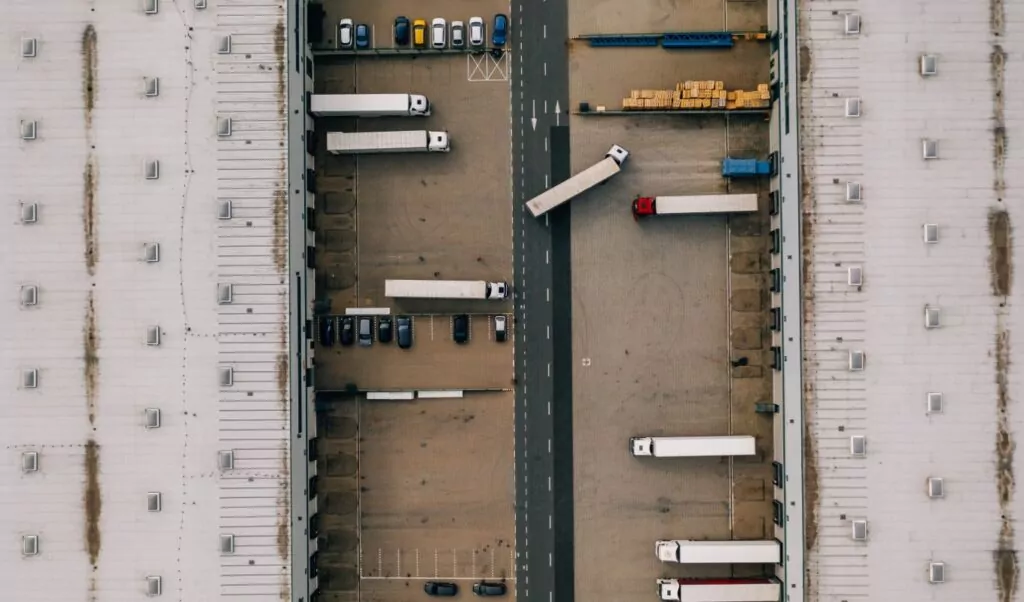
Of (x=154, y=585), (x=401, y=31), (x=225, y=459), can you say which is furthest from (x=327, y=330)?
(x=401, y=31)

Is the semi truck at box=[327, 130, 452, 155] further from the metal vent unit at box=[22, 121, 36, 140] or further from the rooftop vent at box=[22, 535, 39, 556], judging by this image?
the rooftop vent at box=[22, 535, 39, 556]

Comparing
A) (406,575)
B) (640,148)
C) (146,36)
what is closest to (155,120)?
(146,36)

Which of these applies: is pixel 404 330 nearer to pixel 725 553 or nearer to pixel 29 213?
pixel 29 213

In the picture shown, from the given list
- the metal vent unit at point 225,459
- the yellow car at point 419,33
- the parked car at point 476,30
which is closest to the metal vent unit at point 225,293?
the metal vent unit at point 225,459

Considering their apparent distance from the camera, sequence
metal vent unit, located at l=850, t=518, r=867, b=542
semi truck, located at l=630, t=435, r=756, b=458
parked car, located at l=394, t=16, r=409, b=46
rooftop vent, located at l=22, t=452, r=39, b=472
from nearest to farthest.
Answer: metal vent unit, located at l=850, t=518, r=867, b=542, rooftop vent, located at l=22, t=452, r=39, b=472, semi truck, located at l=630, t=435, r=756, b=458, parked car, located at l=394, t=16, r=409, b=46

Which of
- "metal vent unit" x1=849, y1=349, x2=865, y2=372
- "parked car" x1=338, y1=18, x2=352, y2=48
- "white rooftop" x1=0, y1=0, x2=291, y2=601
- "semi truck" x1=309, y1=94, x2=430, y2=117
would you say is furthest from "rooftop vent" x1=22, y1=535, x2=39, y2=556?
"metal vent unit" x1=849, y1=349, x2=865, y2=372

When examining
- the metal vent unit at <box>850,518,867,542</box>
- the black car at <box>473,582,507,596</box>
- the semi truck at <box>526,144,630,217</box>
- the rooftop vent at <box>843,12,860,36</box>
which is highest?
the rooftop vent at <box>843,12,860,36</box>
